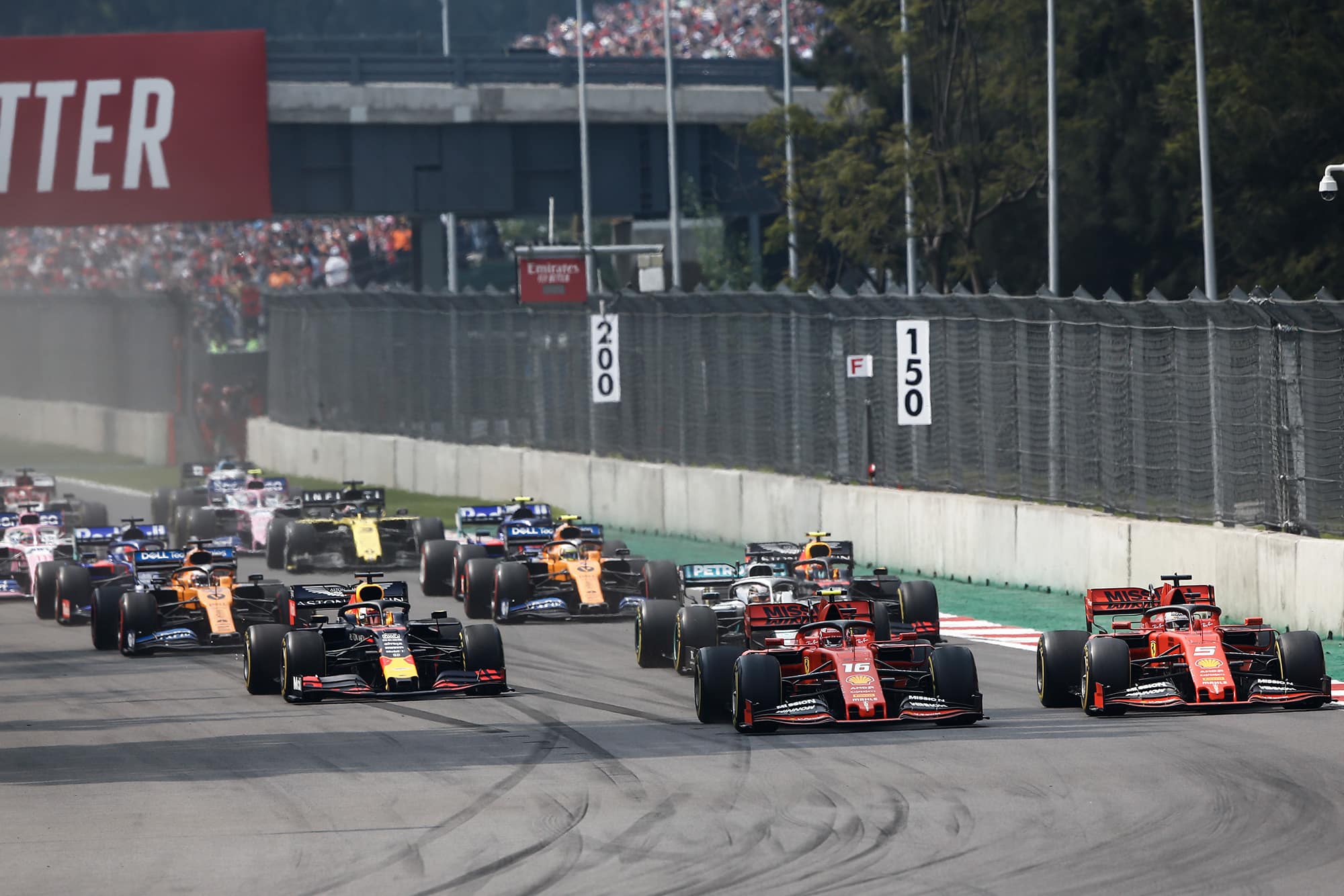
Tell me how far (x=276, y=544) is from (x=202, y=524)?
7.34 feet

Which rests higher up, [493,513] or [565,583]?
[493,513]

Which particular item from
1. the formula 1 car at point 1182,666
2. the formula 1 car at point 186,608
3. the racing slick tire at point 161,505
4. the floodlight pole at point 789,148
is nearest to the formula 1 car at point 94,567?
the formula 1 car at point 186,608

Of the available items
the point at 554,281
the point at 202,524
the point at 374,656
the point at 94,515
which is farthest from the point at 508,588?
the point at 554,281

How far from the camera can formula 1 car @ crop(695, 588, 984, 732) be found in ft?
51.1

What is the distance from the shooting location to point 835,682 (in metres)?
16.0

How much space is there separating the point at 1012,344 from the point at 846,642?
32.9 feet

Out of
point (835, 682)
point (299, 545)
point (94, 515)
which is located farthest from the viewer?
point (94, 515)

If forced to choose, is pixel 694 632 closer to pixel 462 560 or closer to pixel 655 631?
pixel 655 631

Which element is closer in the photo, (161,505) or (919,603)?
(919,603)

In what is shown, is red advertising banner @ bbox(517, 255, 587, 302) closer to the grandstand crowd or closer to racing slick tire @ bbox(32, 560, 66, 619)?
racing slick tire @ bbox(32, 560, 66, 619)

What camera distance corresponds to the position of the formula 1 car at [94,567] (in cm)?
2341

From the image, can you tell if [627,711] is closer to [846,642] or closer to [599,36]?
[846,642]

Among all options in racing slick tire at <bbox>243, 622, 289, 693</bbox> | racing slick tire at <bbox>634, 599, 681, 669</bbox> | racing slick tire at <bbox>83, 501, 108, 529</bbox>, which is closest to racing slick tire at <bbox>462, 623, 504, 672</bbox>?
racing slick tire at <bbox>243, 622, 289, 693</bbox>

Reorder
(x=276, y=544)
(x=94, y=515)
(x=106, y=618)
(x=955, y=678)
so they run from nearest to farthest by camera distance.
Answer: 1. (x=955, y=678)
2. (x=106, y=618)
3. (x=276, y=544)
4. (x=94, y=515)
